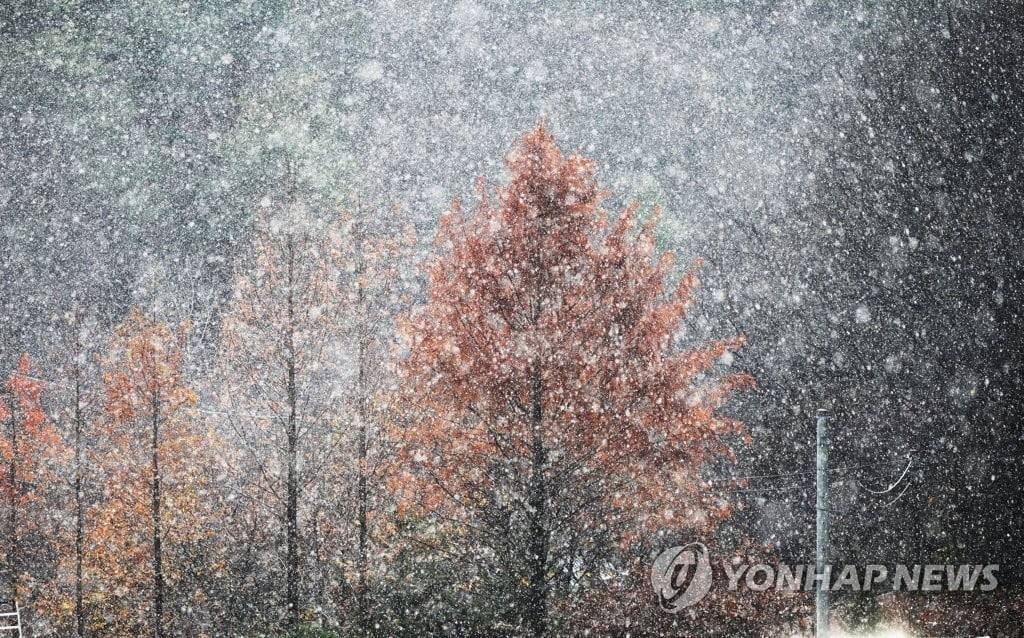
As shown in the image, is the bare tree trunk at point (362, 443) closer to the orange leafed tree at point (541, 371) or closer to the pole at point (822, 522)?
the orange leafed tree at point (541, 371)

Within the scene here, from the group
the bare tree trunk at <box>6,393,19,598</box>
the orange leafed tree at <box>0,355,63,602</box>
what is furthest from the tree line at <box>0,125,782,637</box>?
the bare tree trunk at <box>6,393,19,598</box>

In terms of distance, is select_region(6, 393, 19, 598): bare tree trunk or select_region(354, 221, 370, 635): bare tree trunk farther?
select_region(6, 393, 19, 598): bare tree trunk

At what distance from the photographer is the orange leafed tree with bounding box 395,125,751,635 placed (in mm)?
8461

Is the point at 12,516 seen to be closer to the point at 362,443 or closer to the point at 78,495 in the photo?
the point at 78,495

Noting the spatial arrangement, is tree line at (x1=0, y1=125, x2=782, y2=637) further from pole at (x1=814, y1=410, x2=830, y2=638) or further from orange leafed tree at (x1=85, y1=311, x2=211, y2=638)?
pole at (x1=814, y1=410, x2=830, y2=638)

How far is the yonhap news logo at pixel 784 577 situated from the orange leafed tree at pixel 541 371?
4.32 m

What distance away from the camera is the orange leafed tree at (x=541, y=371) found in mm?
8461

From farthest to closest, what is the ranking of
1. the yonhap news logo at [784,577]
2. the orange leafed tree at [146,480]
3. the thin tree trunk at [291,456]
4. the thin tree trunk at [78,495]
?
the thin tree trunk at [78,495]
the orange leafed tree at [146,480]
the yonhap news logo at [784,577]
the thin tree trunk at [291,456]

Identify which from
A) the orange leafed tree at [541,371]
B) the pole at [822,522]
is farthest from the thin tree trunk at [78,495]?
the pole at [822,522]

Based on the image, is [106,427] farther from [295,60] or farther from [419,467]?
[295,60]

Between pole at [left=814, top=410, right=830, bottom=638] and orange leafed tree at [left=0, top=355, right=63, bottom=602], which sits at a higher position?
pole at [left=814, top=410, right=830, bottom=638]

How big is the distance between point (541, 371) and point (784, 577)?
9475mm

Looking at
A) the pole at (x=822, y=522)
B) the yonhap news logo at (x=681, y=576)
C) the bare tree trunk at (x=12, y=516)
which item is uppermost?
the pole at (x=822, y=522)

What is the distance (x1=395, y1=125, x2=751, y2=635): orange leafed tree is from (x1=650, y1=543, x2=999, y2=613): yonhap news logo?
170 inches
